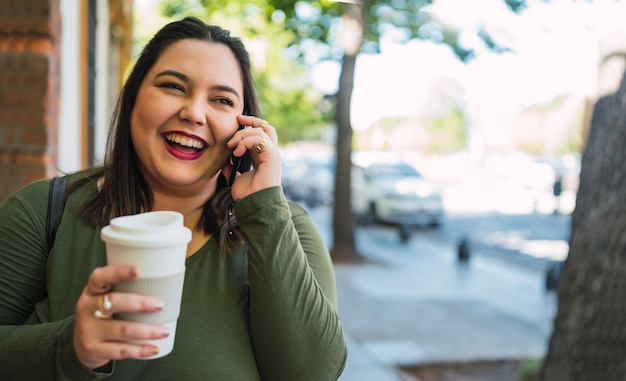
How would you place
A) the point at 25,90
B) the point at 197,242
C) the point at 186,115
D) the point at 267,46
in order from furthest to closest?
the point at 267,46, the point at 25,90, the point at 197,242, the point at 186,115

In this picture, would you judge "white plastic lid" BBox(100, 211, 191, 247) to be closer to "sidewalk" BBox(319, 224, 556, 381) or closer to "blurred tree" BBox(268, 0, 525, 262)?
"sidewalk" BBox(319, 224, 556, 381)

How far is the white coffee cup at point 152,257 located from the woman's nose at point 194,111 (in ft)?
1.34

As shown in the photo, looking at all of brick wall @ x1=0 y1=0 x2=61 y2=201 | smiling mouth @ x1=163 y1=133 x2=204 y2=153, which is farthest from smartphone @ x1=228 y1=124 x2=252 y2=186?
brick wall @ x1=0 y1=0 x2=61 y2=201

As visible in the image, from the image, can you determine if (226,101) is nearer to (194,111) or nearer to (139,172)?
(194,111)

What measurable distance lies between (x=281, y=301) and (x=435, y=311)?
6.30 meters

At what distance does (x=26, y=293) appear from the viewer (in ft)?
4.75

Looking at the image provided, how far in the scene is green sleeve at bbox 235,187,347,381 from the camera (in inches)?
54.7

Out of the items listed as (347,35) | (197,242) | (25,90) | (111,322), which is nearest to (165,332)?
(111,322)

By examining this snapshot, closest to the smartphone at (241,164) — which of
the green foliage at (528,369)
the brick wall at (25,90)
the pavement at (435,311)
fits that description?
the brick wall at (25,90)

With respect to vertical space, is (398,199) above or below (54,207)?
below

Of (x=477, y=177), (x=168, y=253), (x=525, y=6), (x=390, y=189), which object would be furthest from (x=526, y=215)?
(x=168, y=253)

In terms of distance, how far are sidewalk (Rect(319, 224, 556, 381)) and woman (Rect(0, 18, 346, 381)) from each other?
3.37 m

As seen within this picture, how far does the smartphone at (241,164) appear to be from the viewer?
1610 mm

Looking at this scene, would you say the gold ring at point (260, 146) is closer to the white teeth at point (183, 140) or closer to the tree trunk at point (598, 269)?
the white teeth at point (183, 140)
